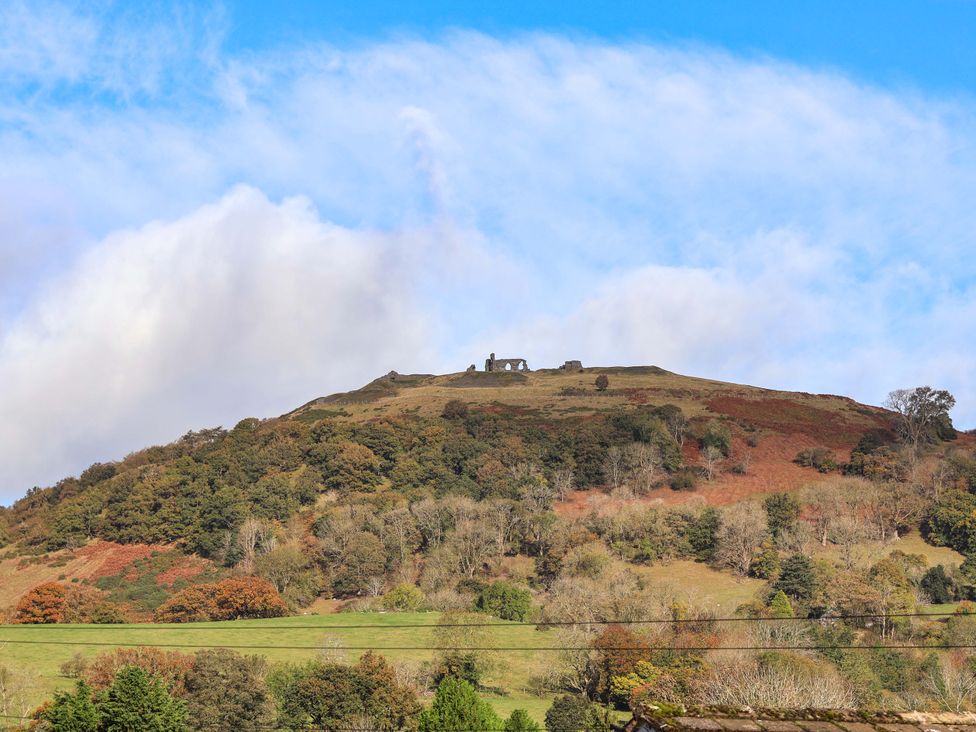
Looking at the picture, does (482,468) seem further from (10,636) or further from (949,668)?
(949,668)

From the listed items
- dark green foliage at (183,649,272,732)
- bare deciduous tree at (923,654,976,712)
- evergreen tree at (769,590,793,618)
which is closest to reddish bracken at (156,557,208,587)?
dark green foliage at (183,649,272,732)

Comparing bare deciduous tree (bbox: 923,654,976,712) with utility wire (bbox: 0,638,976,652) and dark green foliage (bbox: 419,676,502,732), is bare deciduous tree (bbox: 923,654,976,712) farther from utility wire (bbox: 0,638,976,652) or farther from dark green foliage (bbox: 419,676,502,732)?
dark green foliage (bbox: 419,676,502,732)

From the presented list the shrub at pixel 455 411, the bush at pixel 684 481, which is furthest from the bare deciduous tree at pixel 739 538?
the shrub at pixel 455 411

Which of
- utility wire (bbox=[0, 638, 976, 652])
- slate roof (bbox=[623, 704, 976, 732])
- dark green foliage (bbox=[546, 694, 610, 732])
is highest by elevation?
slate roof (bbox=[623, 704, 976, 732])

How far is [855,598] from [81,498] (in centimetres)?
8199

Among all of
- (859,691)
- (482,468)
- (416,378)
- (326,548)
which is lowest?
(859,691)

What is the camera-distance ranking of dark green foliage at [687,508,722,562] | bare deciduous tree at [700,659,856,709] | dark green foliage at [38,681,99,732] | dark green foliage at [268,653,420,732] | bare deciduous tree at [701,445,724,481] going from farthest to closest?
bare deciduous tree at [701,445,724,481]
dark green foliage at [687,508,722,562]
dark green foliage at [268,653,420,732]
bare deciduous tree at [700,659,856,709]
dark green foliage at [38,681,99,732]

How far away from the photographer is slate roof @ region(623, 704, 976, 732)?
1300 cm

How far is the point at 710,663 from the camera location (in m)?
55.7

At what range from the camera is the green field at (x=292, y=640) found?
195ft

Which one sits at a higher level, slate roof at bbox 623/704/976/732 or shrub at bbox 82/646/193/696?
slate roof at bbox 623/704/976/732

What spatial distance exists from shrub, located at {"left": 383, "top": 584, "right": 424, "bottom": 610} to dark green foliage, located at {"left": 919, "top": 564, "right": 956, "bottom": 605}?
38.4 meters

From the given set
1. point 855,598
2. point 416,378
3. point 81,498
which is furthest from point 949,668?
point 416,378

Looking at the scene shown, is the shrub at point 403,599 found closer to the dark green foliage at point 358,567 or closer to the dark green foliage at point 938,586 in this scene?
the dark green foliage at point 358,567
